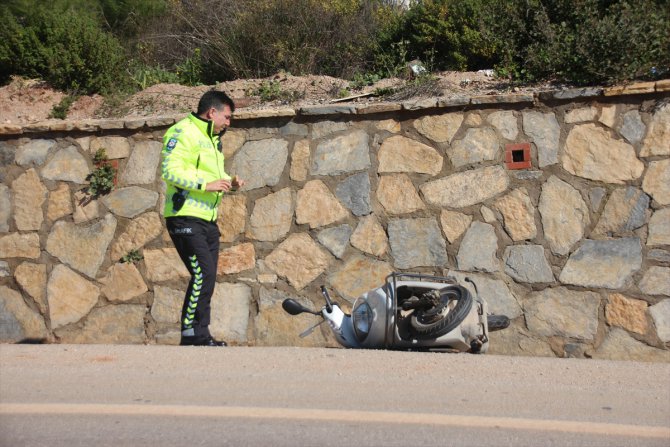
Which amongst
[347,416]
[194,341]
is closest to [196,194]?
[194,341]

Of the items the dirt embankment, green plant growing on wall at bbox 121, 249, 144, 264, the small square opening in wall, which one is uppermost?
the dirt embankment

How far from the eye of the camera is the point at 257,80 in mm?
10070

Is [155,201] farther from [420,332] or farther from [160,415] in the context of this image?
[160,415]

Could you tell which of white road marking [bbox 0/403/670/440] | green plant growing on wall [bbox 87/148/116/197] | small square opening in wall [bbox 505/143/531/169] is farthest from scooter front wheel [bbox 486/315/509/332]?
green plant growing on wall [bbox 87/148/116/197]

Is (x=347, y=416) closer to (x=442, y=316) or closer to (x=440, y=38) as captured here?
(x=442, y=316)

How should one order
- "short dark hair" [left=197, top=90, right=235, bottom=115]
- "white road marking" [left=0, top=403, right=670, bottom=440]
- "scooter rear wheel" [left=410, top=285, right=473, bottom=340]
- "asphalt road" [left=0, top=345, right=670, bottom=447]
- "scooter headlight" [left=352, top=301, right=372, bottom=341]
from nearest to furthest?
"asphalt road" [left=0, top=345, right=670, bottom=447] → "white road marking" [left=0, top=403, right=670, bottom=440] → "scooter rear wheel" [left=410, top=285, right=473, bottom=340] → "scooter headlight" [left=352, top=301, right=372, bottom=341] → "short dark hair" [left=197, top=90, right=235, bottom=115]

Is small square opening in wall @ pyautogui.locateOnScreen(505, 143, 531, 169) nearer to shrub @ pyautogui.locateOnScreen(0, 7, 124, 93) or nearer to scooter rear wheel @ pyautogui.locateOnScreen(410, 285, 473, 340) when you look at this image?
scooter rear wheel @ pyautogui.locateOnScreen(410, 285, 473, 340)

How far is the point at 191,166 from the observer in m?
6.91

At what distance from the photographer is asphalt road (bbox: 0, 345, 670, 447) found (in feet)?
15.0

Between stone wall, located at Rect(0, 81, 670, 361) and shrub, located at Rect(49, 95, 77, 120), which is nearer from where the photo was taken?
stone wall, located at Rect(0, 81, 670, 361)

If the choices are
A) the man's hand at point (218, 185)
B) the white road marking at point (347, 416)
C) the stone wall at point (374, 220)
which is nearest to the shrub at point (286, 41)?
the stone wall at point (374, 220)

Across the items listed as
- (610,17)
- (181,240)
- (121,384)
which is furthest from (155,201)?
(610,17)

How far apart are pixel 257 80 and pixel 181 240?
3.62 m

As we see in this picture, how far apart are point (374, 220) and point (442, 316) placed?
6.32 ft
